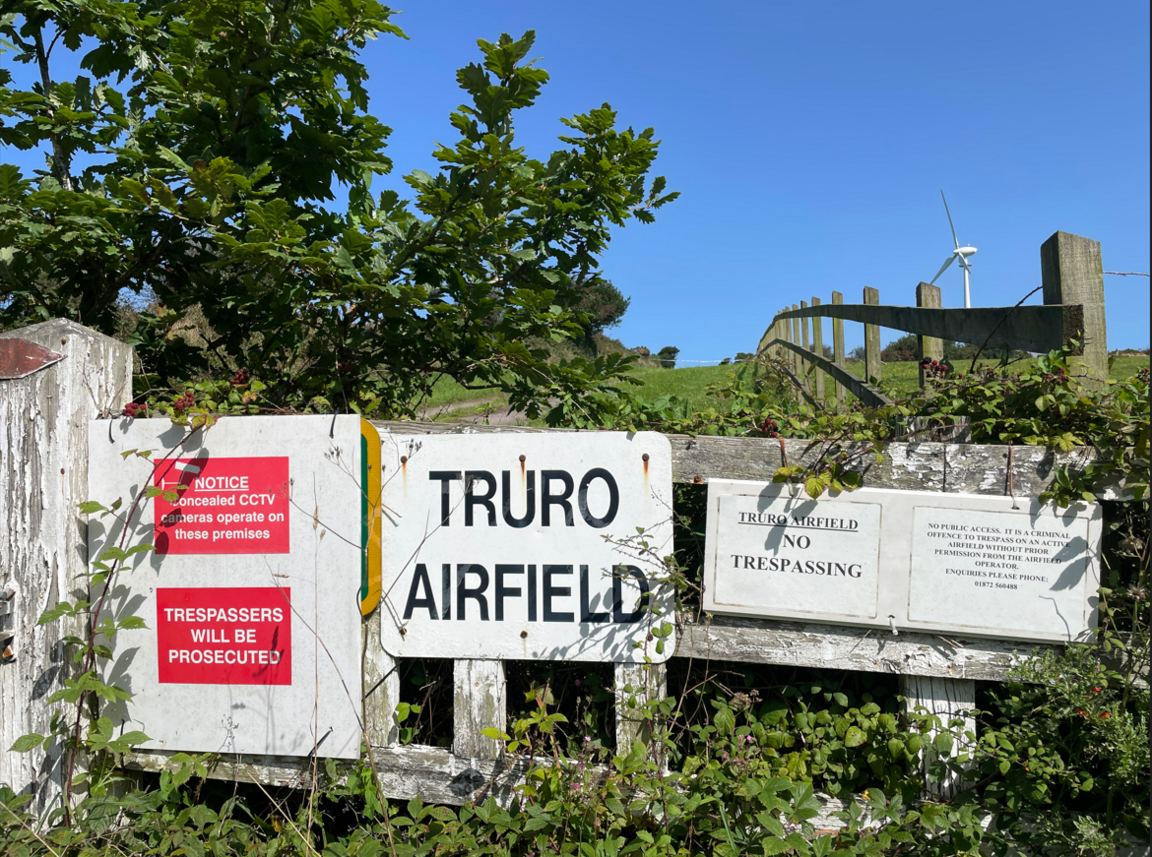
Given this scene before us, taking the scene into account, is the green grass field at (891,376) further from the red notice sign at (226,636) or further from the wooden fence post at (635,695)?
the red notice sign at (226,636)

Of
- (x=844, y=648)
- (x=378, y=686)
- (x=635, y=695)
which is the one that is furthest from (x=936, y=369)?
(x=378, y=686)

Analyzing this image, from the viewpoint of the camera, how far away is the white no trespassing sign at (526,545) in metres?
2.44

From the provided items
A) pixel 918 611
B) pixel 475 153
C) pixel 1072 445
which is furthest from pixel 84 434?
pixel 1072 445

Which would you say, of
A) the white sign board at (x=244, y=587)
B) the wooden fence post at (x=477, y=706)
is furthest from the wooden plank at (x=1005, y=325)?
the white sign board at (x=244, y=587)

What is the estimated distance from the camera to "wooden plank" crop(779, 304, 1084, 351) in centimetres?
237

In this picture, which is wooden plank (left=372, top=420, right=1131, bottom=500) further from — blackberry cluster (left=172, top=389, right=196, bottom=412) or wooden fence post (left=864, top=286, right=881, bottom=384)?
wooden fence post (left=864, top=286, right=881, bottom=384)

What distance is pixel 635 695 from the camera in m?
2.41

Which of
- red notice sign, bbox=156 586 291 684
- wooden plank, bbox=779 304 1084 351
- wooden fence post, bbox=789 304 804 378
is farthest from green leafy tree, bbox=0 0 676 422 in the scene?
wooden fence post, bbox=789 304 804 378

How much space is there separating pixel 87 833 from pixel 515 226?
110 inches

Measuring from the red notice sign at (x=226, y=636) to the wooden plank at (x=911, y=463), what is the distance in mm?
1581

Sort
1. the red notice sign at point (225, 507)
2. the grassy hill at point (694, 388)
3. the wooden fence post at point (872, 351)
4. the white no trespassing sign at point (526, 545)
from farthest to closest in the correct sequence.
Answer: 1. the wooden fence post at point (872, 351)
2. the grassy hill at point (694, 388)
3. the red notice sign at point (225, 507)
4. the white no trespassing sign at point (526, 545)

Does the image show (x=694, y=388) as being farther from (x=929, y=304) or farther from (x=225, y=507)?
(x=225, y=507)

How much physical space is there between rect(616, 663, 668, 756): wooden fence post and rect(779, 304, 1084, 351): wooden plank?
179 centimetres

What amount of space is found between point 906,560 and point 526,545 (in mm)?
1303
